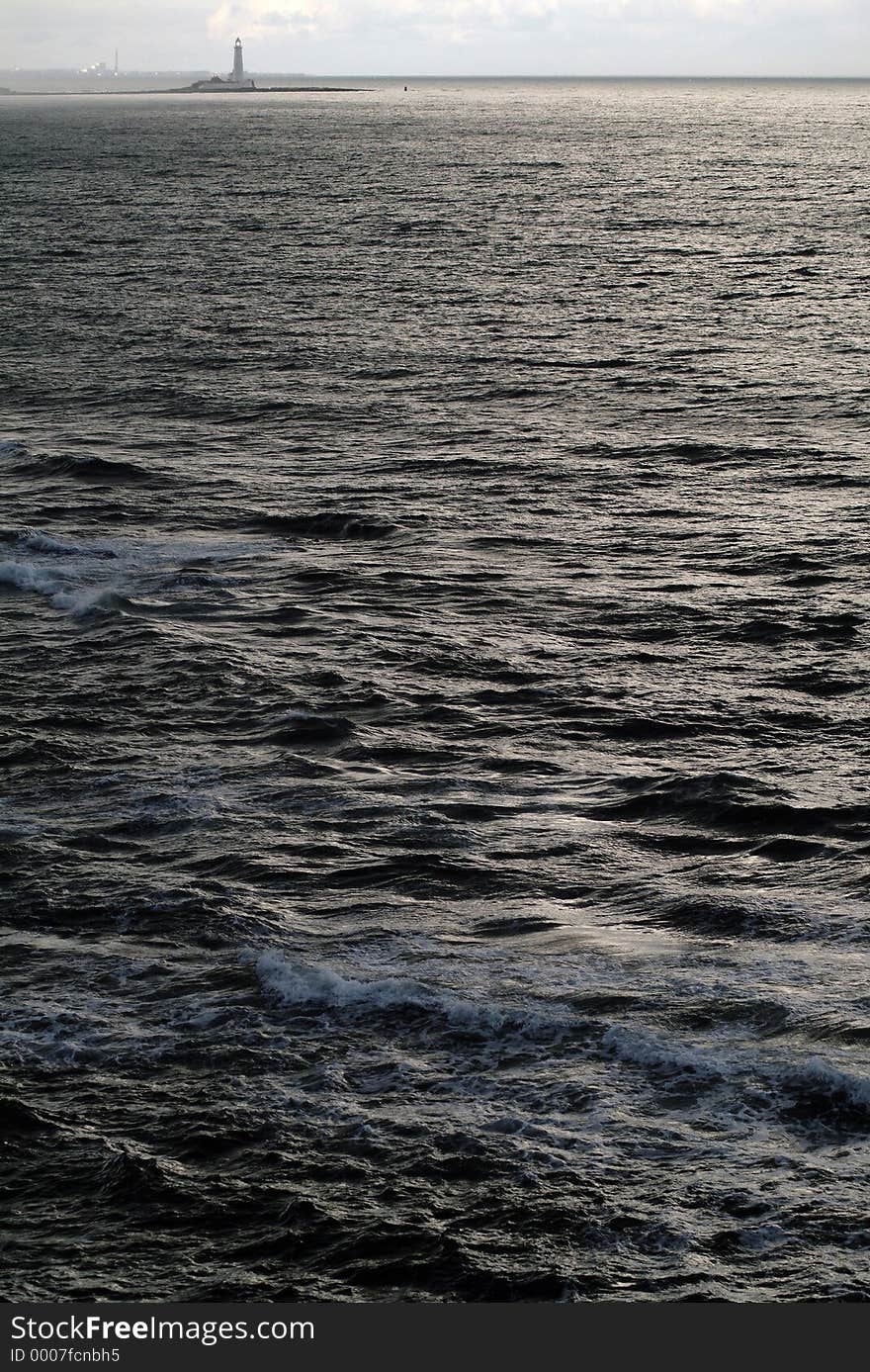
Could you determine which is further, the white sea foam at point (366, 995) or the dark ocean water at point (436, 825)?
the white sea foam at point (366, 995)

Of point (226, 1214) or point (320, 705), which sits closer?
point (226, 1214)

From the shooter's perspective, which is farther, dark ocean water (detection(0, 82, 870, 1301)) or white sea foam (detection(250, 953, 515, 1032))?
white sea foam (detection(250, 953, 515, 1032))

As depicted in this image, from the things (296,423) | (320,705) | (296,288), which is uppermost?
(296,288)

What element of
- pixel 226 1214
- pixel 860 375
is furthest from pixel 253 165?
pixel 226 1214

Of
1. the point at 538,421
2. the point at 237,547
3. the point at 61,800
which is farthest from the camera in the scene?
the point at 538,421

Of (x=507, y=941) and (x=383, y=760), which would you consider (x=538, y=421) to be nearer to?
(x=383, y=760)

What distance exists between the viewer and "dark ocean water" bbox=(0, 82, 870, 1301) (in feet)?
37.8

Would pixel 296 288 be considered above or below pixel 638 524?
above

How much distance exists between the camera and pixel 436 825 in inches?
701

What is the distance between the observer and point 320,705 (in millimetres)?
21453

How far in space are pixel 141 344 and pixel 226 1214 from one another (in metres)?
41.2

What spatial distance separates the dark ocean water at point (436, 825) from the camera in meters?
11.5

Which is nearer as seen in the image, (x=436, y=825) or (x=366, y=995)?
(x=366, y=995)

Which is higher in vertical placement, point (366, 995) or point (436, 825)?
point (436, 825)
